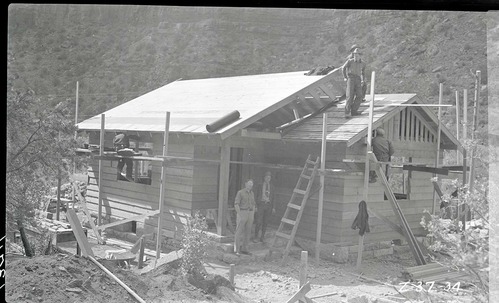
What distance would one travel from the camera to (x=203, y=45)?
6082 mm

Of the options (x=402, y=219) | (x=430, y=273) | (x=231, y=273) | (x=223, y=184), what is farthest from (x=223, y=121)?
(x=430, y=273)

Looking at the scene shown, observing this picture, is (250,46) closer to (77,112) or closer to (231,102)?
(231,102)

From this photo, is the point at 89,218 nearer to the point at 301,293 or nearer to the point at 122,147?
the point at 122,147

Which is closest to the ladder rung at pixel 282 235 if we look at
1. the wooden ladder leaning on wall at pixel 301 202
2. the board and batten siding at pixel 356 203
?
the wooden ladder leaning on wall at pixel 301 202

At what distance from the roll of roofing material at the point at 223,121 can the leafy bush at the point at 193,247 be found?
0.99 metres

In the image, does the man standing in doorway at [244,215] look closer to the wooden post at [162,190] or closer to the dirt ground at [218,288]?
the dirt ground at [218,288]

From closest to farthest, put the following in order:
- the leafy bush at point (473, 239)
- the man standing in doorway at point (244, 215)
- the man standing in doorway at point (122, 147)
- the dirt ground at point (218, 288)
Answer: the leafy bush at point (473, 239), the dirt ground at point (218, 288), the man standing in doorway at point (244, 215), the man standing in doorway at point (122, 147)

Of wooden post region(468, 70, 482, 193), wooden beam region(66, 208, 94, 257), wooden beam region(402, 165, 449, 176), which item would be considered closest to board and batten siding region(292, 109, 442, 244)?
wooden beam region(402, 165, 449, 176)

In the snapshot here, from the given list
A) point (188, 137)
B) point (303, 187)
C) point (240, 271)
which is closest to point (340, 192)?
point (303, 187)

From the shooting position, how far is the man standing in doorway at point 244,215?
5.56 meters

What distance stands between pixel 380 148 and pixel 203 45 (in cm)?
239

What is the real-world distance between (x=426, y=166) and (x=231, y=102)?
→ 2.53 m

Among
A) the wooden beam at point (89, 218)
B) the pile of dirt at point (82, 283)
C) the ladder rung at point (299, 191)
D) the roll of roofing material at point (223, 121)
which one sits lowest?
the pile of dirt at point (82, 283)

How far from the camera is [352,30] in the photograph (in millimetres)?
5816
